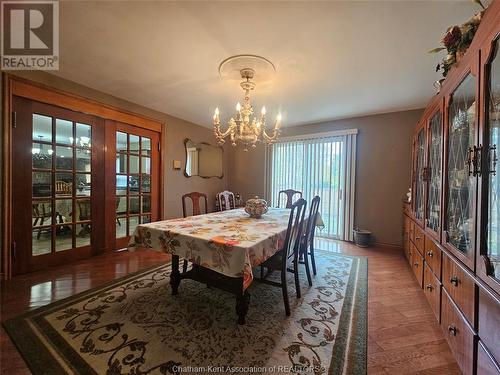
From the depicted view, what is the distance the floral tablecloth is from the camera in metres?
1.36

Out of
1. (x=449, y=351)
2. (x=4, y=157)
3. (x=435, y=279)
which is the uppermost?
(x=4, y=157)

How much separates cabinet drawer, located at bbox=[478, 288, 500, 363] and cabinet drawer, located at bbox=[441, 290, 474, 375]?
129 mm

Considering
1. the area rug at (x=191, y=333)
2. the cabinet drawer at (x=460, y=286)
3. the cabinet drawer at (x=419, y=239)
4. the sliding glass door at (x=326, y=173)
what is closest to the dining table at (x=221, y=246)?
the area rug at (x=191, y=333)

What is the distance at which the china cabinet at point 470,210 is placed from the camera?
97 centimetres

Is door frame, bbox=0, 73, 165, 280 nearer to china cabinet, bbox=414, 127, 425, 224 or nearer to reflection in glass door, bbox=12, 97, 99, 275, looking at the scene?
reflection in glass door, bbox=12, 97, 99, 275

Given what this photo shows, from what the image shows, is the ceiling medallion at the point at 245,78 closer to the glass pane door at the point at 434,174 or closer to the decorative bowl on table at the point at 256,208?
the decorative bowl on table at the point at 256,208

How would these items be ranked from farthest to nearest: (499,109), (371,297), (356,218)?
(356,218) < (371,297) < (499,109)

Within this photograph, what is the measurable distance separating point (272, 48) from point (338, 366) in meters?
2.42

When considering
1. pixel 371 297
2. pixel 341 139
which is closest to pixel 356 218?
pixel 341 139

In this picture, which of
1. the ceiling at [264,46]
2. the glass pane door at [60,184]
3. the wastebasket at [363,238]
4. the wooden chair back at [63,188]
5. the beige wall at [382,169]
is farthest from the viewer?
the wastebasket at [363,238]

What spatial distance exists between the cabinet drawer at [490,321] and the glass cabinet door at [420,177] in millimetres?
1346

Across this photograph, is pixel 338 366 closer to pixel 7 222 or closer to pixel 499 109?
pixel 499 109

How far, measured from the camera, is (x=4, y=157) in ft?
7.23

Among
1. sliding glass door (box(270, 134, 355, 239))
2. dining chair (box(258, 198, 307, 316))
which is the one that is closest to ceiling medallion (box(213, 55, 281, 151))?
dining chair (box(258, 198, 307, 316))
